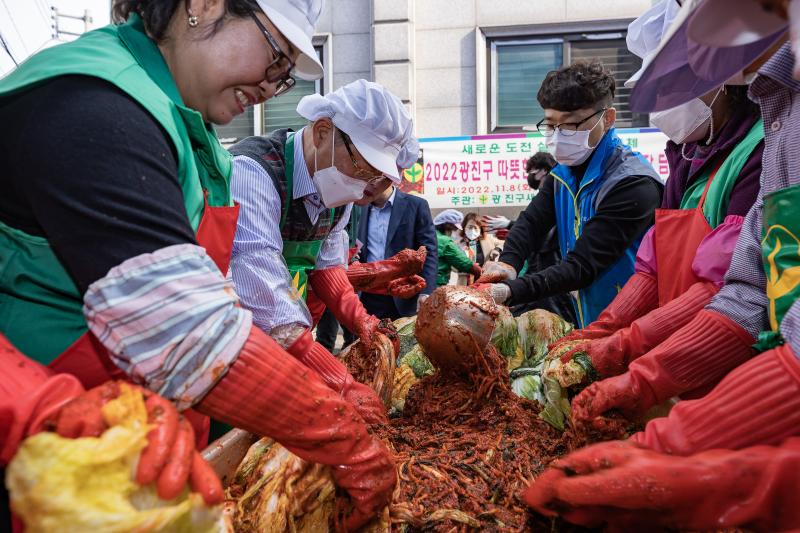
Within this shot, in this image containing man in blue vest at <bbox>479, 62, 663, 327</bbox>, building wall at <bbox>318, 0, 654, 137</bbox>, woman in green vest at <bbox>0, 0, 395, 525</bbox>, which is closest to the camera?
woman in green vest at <bbox>0, 0, 395, 525</bbox>

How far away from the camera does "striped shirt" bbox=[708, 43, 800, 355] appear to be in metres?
1.47

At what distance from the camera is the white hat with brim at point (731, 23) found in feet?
3.96

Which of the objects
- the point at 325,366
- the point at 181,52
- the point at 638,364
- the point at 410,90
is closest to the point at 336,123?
the point at 325,366

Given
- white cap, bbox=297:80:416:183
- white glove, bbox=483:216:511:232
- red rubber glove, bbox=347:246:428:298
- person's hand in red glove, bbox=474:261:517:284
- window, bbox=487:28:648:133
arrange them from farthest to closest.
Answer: window, bbox=487:28:648:133 → white glove, bbox=483:216:511:232 → red rubber glove, bbox=347:246:428:298 → person's hand in red glove, bbox=474:261:517:284 → white cap, bbox=297:80:416:183

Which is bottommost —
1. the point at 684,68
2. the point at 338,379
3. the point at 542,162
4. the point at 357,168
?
the point at 338,379

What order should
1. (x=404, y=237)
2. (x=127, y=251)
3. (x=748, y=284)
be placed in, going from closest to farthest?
(x=127, y=251)
(x=748, y=284)
(x=404, y=237)

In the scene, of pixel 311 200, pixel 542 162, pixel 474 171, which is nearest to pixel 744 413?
pixel 311 200

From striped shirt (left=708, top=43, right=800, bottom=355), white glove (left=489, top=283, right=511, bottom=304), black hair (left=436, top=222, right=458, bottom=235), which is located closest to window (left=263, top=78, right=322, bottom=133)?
black hair (left=436, top=222, right=458, bottom=235)

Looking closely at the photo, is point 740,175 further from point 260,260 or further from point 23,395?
point 23,395

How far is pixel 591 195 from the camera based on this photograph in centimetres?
381

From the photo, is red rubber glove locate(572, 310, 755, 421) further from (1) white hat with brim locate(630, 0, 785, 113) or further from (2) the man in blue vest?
(2) the man in blue vest

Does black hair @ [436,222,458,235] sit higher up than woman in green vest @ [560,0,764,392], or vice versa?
woman in green vest @ [560,0,764,392]

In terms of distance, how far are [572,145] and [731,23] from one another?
2600 mm

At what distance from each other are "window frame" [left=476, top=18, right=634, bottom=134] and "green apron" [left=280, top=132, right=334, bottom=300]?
7594 mm
